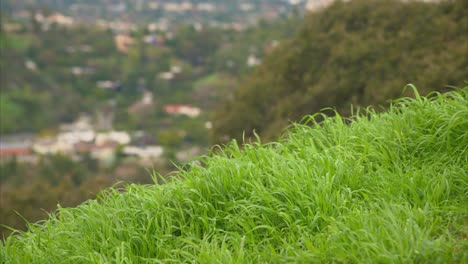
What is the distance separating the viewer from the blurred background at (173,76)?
10633 millimetres

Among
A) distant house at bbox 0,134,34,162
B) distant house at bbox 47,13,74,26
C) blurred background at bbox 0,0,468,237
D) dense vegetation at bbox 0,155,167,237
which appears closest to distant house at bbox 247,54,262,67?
blurred background at bbox 0,0,468,237

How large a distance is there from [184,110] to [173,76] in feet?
21.6

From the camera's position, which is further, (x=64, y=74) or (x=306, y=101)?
(x=64, y=74)

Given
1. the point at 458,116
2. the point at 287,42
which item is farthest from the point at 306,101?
the point at 458,116

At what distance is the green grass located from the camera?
2.36m

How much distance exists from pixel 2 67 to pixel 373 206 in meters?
38.7

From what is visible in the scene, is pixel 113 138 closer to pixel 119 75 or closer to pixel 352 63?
pixel 119 75

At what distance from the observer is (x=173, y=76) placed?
142ft

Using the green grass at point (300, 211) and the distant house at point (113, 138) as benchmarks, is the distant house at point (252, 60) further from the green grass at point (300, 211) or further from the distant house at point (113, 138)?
the green grass at point (300, 211)

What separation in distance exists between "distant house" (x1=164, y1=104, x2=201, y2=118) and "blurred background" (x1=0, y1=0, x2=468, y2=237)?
0.17 m

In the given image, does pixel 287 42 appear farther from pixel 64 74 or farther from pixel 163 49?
pixel 163 49

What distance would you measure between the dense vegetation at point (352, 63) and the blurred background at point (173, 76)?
26 millimetres

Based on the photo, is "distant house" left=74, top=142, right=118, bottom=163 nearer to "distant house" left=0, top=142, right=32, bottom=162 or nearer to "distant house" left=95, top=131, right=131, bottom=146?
"distant house" left=95, top=131, right=131, bottom=146

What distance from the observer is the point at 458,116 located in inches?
125
